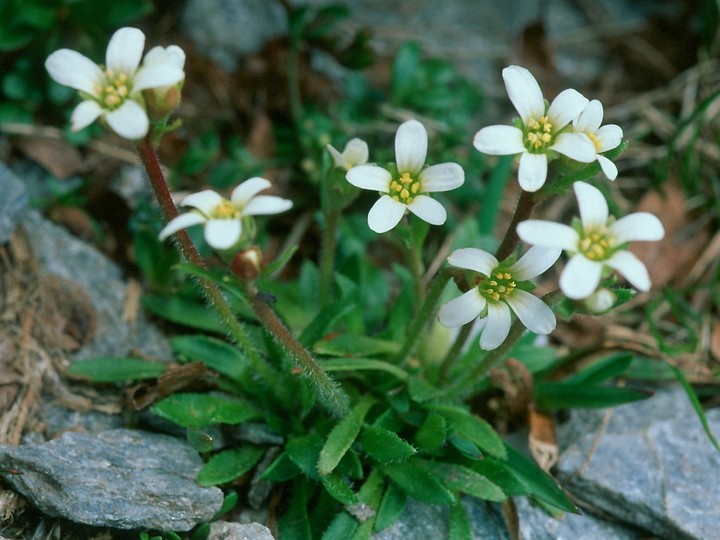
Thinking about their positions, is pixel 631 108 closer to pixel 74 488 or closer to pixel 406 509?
pixel 406 509

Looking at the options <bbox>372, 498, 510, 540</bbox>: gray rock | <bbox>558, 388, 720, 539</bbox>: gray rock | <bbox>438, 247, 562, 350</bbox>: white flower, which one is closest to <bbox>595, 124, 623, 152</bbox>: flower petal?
<bbox>438, 247, 562, 350</bbox>: white flower

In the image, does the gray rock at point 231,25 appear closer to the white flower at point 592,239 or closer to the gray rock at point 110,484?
the gray rock at point 110,484

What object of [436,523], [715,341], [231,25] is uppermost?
[231,25]

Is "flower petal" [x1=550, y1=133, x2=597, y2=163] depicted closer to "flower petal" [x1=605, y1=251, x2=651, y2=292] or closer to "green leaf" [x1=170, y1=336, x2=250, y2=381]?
"flower petal" [x1=605, y1=251, x2=651, y2=292]

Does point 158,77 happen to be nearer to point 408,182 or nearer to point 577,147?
point 408,182

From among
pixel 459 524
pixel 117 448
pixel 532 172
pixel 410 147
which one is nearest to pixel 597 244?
pixel 532 172

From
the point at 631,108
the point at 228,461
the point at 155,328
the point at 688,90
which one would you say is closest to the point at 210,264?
the point at 155,328

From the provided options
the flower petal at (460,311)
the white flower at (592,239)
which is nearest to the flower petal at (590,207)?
the white flower at (592,239)
